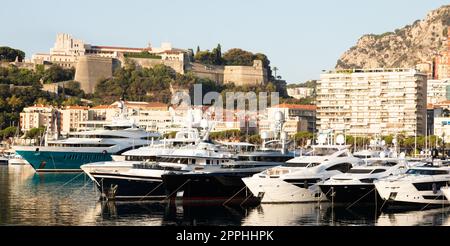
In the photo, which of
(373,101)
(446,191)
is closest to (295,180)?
Answer: (446,191)

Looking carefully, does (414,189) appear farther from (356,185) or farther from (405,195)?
(356,185)

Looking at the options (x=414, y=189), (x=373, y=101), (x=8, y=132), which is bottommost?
(x=414, y=189)

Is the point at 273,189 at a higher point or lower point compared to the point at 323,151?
lower

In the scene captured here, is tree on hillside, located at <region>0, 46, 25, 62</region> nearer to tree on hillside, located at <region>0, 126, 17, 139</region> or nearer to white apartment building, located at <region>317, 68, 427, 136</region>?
tree on hillside, located at <region>0, 126, 17, 139</region>

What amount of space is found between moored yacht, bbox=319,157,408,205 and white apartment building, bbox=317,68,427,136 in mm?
77094

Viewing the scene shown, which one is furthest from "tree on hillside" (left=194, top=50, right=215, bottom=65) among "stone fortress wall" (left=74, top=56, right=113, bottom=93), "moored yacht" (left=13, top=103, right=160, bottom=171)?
"moored yacht" (left=13, top=103, right=160, bottom=171)

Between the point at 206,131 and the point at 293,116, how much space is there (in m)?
87.5

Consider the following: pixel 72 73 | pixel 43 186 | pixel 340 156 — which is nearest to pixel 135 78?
pixel 72 73

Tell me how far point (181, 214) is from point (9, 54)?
139 metres

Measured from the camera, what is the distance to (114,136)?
71.9 meters

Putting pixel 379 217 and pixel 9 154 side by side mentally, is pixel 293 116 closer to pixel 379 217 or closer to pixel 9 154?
pixel 9 154

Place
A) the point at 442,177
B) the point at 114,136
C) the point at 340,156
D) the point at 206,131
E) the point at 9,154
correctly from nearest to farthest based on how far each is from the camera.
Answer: the point at 442,177
the point at 340,156
the point at 206,131
the point at 114,136
the point at 9,154

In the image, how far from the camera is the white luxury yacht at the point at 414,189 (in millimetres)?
39062

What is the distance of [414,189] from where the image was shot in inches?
1539
